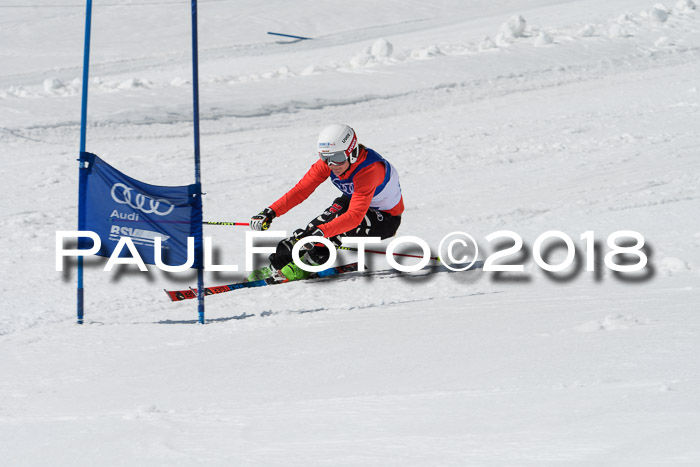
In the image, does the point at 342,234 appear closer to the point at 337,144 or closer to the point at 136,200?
the point at 337,144

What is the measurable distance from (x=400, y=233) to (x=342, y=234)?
1345 millimetres

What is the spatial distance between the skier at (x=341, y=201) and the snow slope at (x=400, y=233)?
1.22 ft

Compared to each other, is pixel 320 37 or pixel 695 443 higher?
pixel 320 37

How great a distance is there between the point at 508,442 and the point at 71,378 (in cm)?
277

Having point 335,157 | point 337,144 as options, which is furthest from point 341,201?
point 337,144

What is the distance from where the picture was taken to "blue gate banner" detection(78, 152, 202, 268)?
638 centimetres

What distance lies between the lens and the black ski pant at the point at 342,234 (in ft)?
25.8

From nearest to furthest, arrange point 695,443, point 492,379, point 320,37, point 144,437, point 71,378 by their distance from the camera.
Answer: point 695,443
point 144,437
point 492,379
point 71,378
point 320,37

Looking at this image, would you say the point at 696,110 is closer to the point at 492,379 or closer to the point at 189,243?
the point at 189,243

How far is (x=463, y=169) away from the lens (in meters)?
11.6

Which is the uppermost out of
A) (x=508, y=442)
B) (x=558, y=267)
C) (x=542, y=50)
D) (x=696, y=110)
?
(x=542, y=50)

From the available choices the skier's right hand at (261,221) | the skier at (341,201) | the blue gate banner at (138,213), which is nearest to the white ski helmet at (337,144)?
the skier at (341,201)

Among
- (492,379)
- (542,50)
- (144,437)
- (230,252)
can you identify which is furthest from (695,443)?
Answer: (542,50)

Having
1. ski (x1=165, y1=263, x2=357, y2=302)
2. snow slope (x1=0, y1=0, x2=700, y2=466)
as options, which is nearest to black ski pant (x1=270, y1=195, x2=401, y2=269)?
ski (x1=165, y1=263, x2=357, y2=302)
